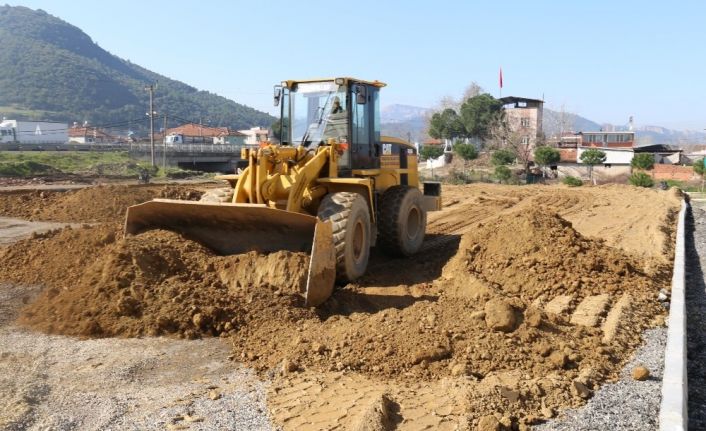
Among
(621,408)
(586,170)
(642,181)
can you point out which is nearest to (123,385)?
(621,408)

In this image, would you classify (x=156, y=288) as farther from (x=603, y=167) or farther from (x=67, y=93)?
(x=67, y=93)

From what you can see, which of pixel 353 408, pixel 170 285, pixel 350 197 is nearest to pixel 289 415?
pixel 353 408

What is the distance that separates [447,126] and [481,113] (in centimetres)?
459

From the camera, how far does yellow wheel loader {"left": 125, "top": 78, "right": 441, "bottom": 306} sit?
7.12 meters

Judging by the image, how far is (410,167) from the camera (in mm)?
11031

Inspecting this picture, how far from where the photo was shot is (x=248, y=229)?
7414 mm

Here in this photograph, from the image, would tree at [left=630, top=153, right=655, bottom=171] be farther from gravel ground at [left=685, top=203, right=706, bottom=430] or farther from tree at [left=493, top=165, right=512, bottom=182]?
gravel ground at [left=685, top=203, right=706, bottom=430]

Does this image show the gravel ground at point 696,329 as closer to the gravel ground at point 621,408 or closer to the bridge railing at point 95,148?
the gravel ground at point 621,408

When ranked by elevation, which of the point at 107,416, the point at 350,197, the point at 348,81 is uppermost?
the point at 348,81

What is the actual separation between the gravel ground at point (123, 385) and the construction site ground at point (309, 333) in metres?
0.02

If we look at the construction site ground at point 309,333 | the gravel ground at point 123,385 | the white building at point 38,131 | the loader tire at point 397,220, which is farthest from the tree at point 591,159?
the white building at point 38,131

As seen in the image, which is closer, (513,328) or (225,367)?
(225,367)

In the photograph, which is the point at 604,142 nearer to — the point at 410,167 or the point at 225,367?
the point at 410,167

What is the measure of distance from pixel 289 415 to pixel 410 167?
7.40 m
